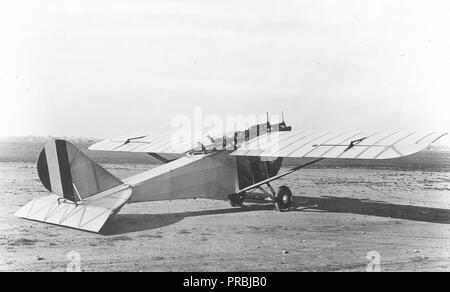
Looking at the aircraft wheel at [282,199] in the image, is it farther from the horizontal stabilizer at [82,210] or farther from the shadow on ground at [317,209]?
the horizontal stabilizer at [82,210]

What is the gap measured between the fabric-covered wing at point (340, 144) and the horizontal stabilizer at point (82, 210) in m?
3.53

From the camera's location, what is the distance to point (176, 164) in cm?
1173

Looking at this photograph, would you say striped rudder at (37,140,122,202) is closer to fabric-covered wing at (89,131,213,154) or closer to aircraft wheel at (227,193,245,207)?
fabric-covered wing at (89,131,213,154)

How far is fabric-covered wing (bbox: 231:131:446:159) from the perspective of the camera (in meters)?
9.92

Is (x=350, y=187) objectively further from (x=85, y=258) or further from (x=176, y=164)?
(x=85, y=258)

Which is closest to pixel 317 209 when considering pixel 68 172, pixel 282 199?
pixel 282 199

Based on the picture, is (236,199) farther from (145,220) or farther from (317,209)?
(145,220)

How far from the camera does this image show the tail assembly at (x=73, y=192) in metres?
8.86

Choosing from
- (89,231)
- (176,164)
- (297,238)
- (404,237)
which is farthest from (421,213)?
(89,231)

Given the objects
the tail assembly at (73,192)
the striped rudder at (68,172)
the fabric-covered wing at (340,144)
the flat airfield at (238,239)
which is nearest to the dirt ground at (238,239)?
the flat airfield at (238,239)

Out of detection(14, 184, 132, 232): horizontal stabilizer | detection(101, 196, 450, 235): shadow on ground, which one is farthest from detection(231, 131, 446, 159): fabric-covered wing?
detection(14, 184, 132, 232): horizontal stabilizer

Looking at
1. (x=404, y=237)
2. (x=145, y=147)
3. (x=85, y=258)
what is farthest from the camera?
(x=145, y=147)

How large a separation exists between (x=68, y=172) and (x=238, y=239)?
11.9 feet
